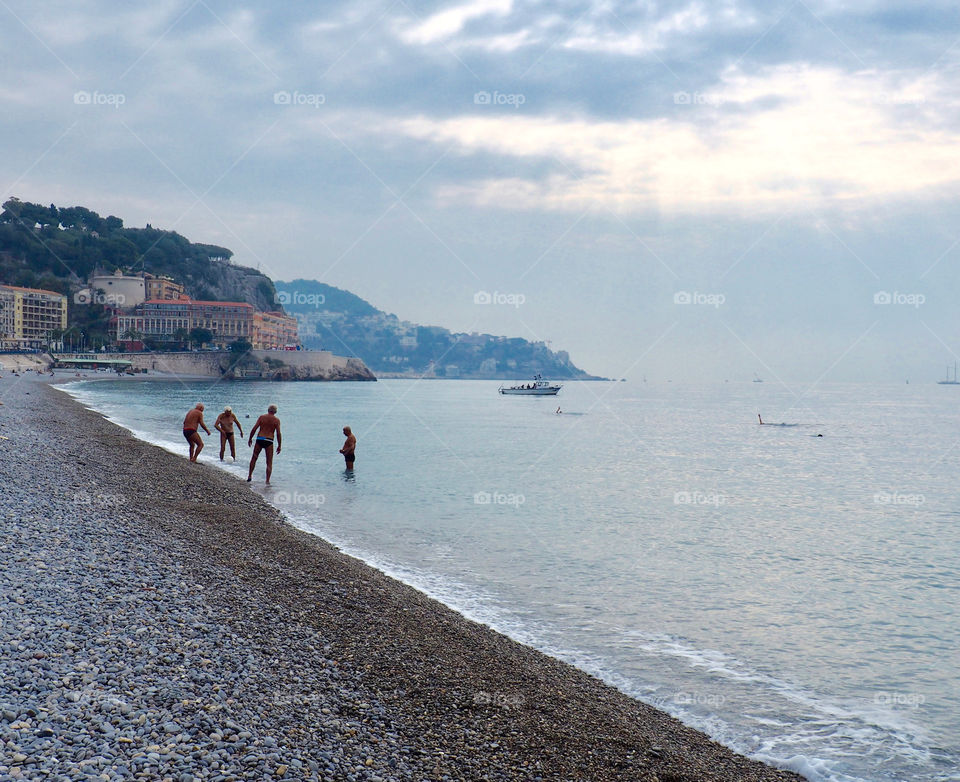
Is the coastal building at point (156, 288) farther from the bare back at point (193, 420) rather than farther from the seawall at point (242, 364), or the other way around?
the bare back at point (193, 420)

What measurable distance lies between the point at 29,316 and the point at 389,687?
193964 mm

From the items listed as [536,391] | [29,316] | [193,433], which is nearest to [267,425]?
[193,433]

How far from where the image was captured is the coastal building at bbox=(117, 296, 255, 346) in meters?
183

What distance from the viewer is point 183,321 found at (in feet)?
621

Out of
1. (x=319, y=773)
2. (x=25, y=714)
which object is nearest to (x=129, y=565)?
(x=25, y=714)

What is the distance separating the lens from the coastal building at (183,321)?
183m

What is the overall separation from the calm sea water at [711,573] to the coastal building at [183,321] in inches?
6501

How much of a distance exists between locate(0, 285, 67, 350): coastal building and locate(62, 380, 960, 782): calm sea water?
506 feet

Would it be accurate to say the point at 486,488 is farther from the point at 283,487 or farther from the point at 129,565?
the point at 129,565

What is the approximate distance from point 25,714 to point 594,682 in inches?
221

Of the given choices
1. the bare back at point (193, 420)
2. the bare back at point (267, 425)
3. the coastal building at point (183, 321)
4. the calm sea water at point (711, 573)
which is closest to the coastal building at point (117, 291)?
the coastal building at point (183, 321)

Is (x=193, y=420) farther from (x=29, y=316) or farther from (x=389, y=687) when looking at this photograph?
(x=29, y=316)

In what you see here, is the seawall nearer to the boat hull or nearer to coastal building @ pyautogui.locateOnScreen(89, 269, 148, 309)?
coastal building @ pyautogui.locateOnScreen(89, 269, 148, 309)

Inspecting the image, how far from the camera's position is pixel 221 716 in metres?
5.53
